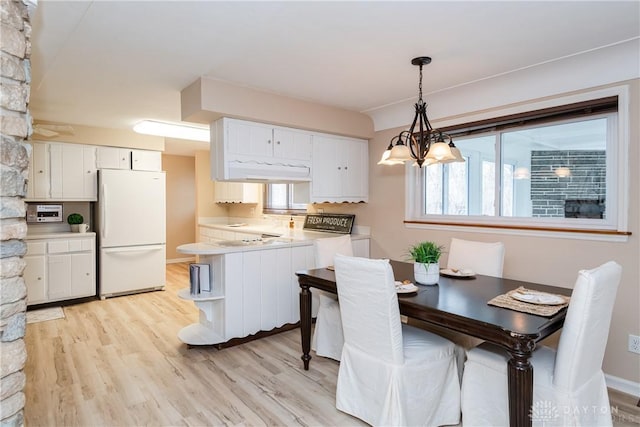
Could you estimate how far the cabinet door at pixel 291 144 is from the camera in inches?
143

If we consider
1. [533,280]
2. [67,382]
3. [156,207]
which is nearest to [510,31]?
[533,280]

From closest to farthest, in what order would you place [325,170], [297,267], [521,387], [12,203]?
1. [12,203]
2. [521,387]
3. [297,267]
4. [325,170]

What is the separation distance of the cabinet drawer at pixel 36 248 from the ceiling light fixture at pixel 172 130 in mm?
1817

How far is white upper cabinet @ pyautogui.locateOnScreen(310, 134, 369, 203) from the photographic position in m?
4.01

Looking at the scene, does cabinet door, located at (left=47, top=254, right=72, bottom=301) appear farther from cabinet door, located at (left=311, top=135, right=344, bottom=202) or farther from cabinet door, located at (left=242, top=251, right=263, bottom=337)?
cabinet door, located at (left=311, top=135, right=344, bottom=202)

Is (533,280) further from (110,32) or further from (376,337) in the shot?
(110,32)

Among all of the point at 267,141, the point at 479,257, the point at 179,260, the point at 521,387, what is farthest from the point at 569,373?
the point at 179,260

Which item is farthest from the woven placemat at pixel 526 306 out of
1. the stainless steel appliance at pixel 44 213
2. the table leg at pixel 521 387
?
the stainless steel appliance at pixel 44 213

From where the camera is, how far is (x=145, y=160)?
5188mm

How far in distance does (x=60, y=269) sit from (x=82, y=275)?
0.83 feet

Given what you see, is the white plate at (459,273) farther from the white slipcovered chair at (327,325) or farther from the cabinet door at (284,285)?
the cabinet door at (284,285)

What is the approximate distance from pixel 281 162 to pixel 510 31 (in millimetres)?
2212

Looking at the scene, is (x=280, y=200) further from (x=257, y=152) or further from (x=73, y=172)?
(x=73, y=172)

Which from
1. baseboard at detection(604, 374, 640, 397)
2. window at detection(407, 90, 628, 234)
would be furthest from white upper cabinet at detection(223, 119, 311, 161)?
baseboard at detection(604, 374, 640, 397)
